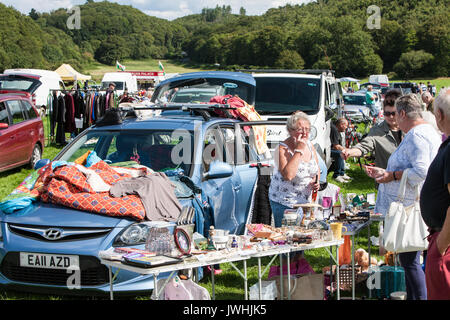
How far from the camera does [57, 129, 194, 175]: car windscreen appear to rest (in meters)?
5.53

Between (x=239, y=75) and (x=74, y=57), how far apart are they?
353 ft

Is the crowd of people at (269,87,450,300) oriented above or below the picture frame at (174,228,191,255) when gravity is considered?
above

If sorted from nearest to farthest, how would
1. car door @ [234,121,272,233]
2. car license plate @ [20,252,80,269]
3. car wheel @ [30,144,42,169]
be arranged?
car license plate @ [20,252,80,269] < car door @ [234,121,272,233] < car wheel @ [30,144,42,169]

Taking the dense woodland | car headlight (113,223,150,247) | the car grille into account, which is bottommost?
the car grille

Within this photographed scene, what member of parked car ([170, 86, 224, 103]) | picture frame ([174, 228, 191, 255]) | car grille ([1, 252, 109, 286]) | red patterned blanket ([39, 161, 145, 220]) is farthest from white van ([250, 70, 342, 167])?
picture frame ([174, 228, 191, 255])

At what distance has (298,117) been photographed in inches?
201

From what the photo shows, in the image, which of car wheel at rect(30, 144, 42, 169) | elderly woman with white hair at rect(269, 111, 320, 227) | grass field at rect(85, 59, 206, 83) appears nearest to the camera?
elderly woman with white hair at rect(269, 111, 320, 227)

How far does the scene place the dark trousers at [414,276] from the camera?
13.6ft

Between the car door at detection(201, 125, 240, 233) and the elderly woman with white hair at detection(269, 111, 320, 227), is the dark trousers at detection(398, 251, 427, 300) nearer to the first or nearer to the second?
the elderly woman with white hair at detection(269, 111, 320, 227)

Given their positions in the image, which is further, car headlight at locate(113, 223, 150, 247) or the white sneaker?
the white sneaker

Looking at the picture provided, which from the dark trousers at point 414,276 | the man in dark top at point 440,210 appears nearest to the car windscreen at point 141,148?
the dark trousers at point 414,276

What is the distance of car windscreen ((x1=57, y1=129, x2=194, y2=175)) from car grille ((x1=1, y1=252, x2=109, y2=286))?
136 cm

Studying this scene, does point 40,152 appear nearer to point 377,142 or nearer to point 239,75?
point 239,75

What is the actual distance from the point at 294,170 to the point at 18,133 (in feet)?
27.0
